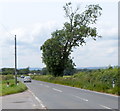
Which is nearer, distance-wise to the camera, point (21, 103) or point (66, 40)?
point (21, 103)

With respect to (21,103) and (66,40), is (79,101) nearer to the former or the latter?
(21,103)

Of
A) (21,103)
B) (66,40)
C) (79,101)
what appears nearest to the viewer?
(21,103)

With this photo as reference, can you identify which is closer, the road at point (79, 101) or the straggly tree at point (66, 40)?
the road at point (79, 101)

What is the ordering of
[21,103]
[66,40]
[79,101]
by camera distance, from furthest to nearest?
[66,40]
[79,101]
[21,103]

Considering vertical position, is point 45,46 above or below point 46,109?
above

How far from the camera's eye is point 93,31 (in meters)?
65.7

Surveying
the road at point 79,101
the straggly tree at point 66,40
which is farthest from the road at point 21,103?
the straggly tree at point 66,40

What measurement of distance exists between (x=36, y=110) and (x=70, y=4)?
51623 millimetres

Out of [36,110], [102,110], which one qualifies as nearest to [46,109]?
[36,110]

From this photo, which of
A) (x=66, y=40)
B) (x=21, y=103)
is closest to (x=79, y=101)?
(x=21, y=103)

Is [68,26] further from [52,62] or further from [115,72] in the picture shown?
[115,72]

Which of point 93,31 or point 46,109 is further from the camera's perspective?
point 93,31

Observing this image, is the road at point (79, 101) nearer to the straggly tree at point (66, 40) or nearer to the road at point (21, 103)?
the road at point (21, 103)

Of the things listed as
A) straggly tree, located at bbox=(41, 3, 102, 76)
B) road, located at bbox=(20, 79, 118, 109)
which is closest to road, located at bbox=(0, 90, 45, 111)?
road, located at bbox=(20, 79, 118, 109)
